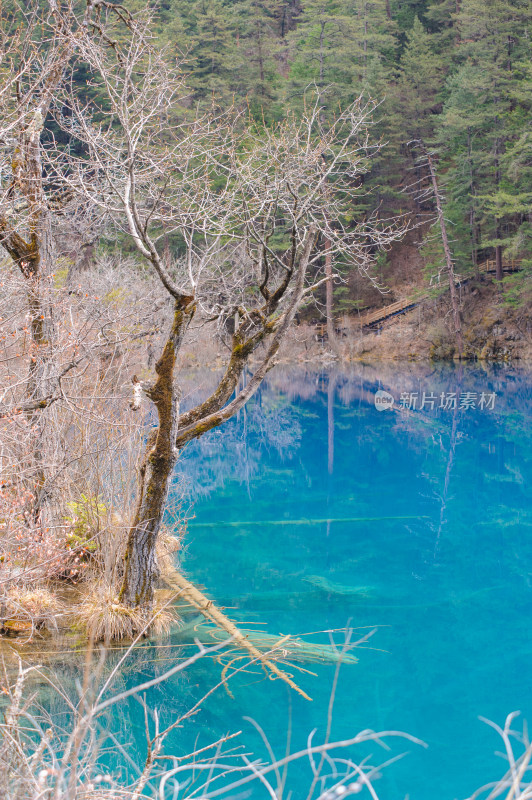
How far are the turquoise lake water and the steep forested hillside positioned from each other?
14264 mm

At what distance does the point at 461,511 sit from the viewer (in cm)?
1030

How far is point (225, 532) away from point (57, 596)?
343cm

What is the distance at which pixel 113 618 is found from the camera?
554 cm

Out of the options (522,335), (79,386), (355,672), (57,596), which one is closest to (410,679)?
(355,672)

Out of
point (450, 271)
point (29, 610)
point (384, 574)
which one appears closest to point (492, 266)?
point (450, 271)

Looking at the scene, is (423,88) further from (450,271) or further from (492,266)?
(450,271)

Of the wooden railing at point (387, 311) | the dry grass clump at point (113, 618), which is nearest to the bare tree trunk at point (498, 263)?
the wooden railing at point (387, 311)

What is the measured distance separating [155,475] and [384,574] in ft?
10.9

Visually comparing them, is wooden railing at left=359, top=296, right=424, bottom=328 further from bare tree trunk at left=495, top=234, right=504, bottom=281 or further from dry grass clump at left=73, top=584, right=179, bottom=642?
dry grass clump at left=73, top=584, right=179, bottom=642

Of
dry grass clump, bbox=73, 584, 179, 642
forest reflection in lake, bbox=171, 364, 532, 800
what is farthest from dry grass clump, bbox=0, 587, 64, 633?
forest reflection in lake, bbox=171, 364, 532, 800

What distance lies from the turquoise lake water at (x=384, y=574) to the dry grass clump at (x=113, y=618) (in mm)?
388

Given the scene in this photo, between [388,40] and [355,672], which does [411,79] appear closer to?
[388,40]

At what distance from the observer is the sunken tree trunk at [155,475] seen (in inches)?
213

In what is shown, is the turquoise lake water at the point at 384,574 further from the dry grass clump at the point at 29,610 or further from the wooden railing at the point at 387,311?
the wooden railing at the point at 387,311
